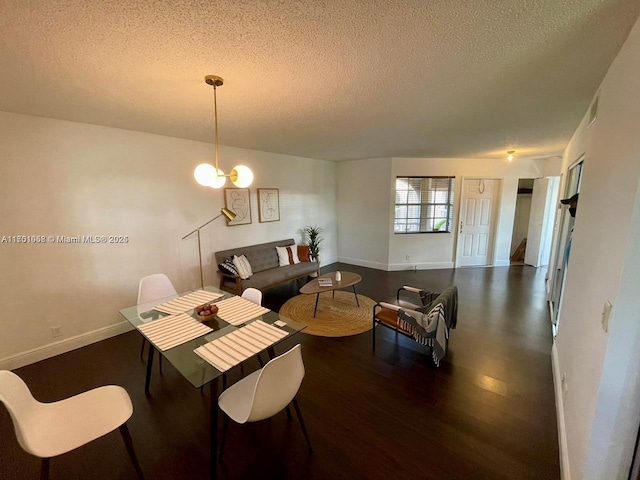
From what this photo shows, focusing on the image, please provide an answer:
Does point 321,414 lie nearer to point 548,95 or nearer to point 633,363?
point 633,363

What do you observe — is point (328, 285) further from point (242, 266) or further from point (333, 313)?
point (242, 266)

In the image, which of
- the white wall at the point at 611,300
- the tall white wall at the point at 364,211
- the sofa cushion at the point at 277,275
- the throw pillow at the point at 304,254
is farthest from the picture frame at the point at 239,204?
the white wall at the point at 611,300

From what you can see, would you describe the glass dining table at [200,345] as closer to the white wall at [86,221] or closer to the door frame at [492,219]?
the white wall at [86,221]

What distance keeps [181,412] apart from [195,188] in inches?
107

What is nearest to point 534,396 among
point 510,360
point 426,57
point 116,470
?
point 510,360

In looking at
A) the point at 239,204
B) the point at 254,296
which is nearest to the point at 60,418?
the point at 254,296

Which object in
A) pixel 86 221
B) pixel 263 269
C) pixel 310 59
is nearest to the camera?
pixel 310 59

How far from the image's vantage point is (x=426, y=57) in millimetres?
1472

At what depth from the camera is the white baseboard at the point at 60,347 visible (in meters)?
2.39

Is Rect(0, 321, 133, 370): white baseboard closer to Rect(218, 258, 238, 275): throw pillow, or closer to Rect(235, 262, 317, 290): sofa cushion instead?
Rect(218, 258, 238, 275): throw pillow

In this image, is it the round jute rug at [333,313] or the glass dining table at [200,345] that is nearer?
the glass dining table at [200,345]

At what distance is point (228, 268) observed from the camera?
367 cm

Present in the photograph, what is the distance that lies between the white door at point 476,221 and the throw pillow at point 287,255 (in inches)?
141

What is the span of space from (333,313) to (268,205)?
2.29m
